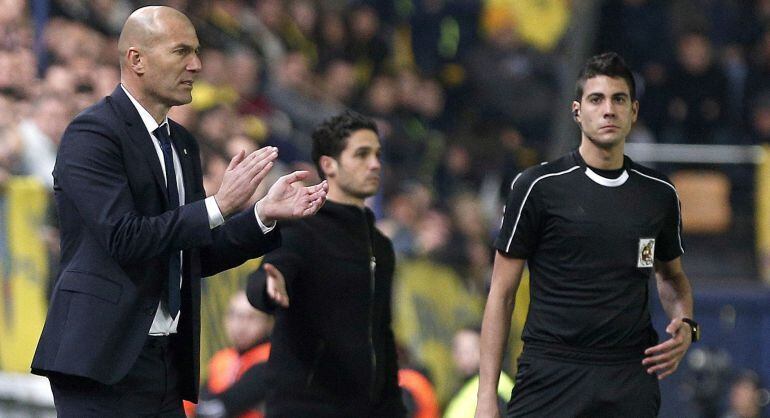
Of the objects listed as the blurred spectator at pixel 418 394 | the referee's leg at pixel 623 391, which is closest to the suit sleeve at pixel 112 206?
the referee's leg at pixel 623 391

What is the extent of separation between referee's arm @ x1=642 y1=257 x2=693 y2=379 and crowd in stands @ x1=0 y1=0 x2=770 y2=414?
15.7 feet

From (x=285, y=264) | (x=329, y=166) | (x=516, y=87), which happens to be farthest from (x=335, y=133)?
(x=516, y=87)

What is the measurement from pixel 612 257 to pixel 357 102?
8193mm

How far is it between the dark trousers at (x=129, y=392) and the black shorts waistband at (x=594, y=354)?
1.36 m

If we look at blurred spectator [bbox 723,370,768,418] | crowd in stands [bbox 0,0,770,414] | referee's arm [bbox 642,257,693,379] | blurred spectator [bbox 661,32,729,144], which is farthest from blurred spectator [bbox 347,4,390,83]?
referee's arm [bbox 642,257,693,379]

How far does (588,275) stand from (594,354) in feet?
0.89

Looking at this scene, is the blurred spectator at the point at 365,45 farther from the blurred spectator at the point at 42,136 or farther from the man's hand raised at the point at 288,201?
the man's hand raised at the point at 288,201

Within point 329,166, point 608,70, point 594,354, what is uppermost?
point 608,70

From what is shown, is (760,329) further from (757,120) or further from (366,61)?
(366,61)

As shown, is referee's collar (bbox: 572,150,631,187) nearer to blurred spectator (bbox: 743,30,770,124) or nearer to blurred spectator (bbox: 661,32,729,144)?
blurred spectator (bbox: 661,32,729,144)

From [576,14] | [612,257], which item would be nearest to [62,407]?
[612,257]

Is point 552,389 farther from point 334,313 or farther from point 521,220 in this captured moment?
point 334,313

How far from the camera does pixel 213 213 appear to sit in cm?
425

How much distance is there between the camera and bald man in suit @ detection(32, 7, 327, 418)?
13.9ft
